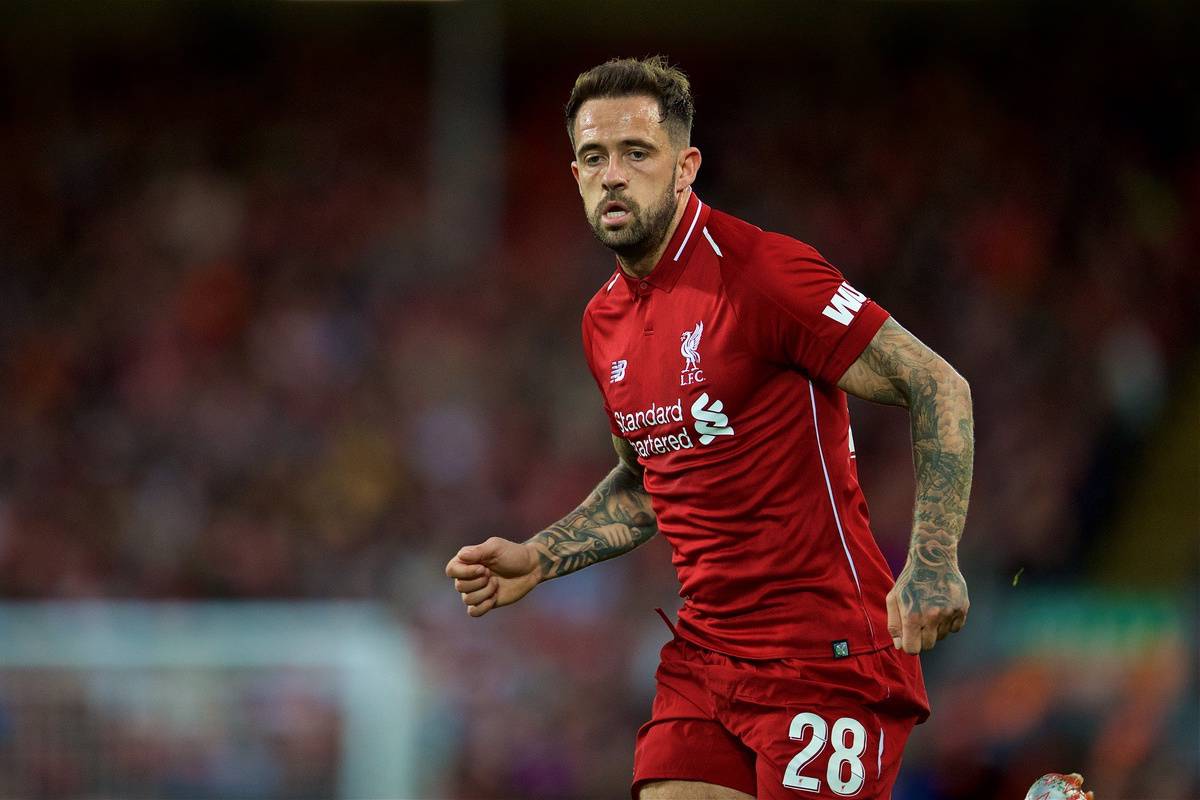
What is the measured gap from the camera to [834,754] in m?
3.53

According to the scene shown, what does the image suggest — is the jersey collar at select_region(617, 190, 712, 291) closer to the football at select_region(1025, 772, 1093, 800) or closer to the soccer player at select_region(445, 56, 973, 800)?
the soccer player at select_region(445, 56, 973, 800)

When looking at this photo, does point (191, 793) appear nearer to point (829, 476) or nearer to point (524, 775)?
point (524, 775)

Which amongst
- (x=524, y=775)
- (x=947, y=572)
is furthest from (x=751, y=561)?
(x=524, y=775)

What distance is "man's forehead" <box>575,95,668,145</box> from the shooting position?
375cm

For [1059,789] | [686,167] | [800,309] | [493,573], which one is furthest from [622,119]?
[1059,789]

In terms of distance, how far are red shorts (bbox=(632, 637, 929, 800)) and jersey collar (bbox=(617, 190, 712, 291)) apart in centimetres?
85

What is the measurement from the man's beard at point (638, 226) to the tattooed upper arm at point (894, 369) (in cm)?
60

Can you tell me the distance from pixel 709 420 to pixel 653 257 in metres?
0.43

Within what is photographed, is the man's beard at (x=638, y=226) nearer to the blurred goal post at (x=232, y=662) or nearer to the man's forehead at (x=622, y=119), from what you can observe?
the man's forehead at (x=622, y=119)

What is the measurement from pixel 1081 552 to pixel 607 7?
6.80m

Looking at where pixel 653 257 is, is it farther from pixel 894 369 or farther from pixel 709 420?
pixel 894 369

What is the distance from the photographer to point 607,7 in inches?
579

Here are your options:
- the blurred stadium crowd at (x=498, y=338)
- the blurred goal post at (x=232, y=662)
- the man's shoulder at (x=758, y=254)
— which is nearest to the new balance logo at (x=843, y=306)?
the man's shoulder at (x=758, y=254)

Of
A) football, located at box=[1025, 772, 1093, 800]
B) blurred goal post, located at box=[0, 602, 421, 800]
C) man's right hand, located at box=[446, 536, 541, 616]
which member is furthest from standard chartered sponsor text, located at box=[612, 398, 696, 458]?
blurred goal post, located at box=[0, 602, 421, 800]
